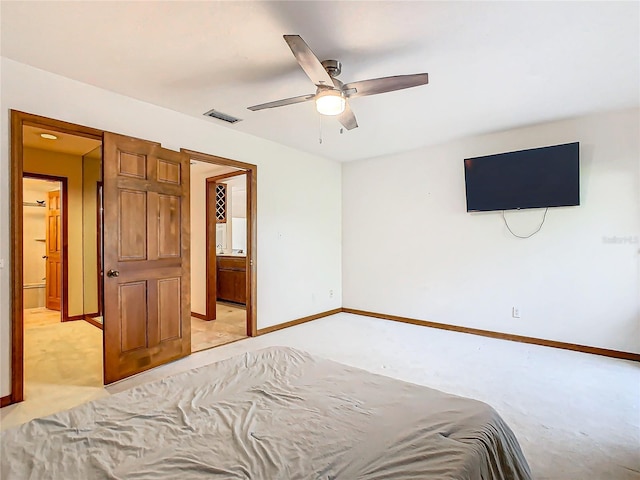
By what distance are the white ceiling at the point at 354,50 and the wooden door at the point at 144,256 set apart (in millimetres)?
654

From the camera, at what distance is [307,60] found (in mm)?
2059

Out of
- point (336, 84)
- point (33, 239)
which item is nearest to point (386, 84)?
point (336, 84)

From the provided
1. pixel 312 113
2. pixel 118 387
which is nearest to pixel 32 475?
pixel 118 387

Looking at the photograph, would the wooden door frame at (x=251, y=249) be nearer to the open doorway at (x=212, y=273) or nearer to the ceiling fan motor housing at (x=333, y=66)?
the open doorway at (x=212, y=273)

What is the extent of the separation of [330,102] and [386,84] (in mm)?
405

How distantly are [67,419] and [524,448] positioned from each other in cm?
243

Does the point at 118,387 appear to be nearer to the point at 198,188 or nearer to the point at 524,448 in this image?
the point at 524,448

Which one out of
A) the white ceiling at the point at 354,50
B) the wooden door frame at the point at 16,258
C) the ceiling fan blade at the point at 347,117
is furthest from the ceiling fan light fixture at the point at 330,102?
the wooden door frame at the point at 16,258

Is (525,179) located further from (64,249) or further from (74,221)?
(64,249)

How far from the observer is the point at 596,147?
3.83 meters

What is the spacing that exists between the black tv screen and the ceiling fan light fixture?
275cm

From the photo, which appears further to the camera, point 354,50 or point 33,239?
point 33,239

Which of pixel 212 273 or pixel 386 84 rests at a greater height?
pixel 386 84

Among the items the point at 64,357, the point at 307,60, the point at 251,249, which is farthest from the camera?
the point at 251,249
